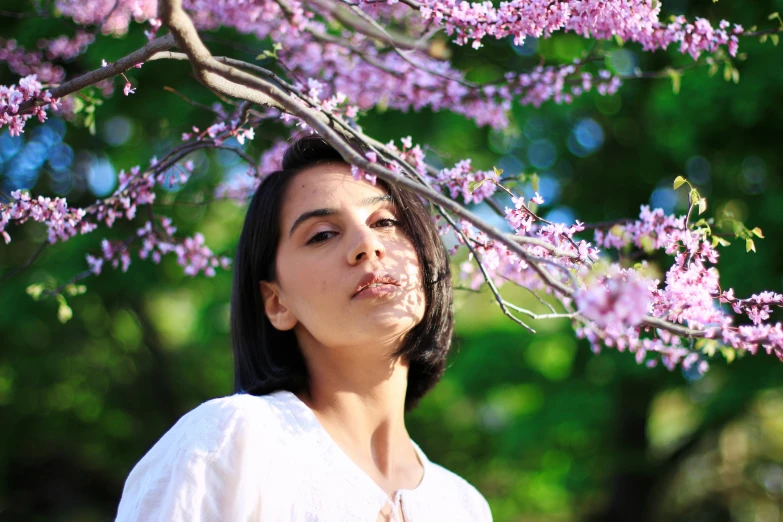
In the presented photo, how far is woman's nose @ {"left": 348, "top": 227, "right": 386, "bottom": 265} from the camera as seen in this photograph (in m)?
1.97

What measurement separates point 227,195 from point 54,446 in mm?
8939

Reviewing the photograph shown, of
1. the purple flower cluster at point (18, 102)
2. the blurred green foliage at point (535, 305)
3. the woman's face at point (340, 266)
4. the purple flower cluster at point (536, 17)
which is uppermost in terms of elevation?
the purple flower cluster at point (536, 17)

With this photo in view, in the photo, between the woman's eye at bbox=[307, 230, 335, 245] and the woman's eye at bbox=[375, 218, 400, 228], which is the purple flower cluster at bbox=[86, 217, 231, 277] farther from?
the woman's eye at bbox=[375, 218, 400, 228]

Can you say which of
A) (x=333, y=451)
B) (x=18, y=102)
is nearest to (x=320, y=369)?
(x=333, y=451)

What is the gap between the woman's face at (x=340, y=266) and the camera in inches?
77.5

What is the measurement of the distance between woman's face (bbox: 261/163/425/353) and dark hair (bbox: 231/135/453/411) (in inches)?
1.6

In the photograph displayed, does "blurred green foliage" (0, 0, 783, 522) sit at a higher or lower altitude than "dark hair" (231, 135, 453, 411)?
lower

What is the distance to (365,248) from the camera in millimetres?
1975

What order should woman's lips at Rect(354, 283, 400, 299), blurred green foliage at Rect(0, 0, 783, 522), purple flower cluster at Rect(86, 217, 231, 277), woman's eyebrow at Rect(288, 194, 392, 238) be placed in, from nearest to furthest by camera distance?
woman's lips at Rect(354, 283, 400, 299) < woman's eyebrow at Rect(288, 194, 392, 238) < purple flower cluster at Rect(86, 217, 231, 277) < blurred green foliage at Rect(0, 0, 783, 522)

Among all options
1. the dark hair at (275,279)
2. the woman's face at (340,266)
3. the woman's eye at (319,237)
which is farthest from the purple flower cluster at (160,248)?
the woman's eye at (319,237)

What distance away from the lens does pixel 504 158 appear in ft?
21.2

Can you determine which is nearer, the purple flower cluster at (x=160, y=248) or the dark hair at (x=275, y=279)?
the dark hair at (x=275, y=279)

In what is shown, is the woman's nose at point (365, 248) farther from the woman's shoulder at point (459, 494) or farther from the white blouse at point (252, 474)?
→ the woman's shoulder at point (459, 494)

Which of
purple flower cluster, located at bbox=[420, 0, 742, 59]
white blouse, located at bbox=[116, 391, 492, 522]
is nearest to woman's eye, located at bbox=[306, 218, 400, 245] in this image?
white blouse, located at bbox=[116, 391, 492, 522]
